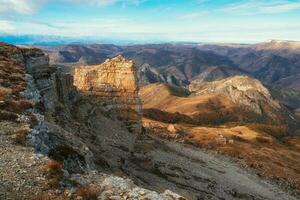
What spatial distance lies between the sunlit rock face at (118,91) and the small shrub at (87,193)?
60047 mm

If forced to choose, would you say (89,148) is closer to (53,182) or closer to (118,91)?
(118,91)

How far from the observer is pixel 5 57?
66.6 m

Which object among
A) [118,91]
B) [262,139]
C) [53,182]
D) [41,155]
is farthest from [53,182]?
[262,139]

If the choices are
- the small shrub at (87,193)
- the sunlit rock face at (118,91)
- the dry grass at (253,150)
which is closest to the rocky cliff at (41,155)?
the small shrub at (87,193)

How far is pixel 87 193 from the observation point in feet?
97.2

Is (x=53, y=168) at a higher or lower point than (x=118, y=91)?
higher

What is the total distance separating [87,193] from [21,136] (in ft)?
29.2

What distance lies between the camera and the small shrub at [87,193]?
2939 centimetres

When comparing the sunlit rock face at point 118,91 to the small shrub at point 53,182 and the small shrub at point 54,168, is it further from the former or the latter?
the small shrub at point 53,182

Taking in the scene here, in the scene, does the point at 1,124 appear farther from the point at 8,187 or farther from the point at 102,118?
the point at 102,118

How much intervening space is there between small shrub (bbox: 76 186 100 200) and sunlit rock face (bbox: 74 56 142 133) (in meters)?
60.0

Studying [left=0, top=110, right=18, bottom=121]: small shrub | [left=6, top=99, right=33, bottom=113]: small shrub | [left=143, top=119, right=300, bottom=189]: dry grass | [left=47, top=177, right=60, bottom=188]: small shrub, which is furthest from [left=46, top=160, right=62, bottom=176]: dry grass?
[left=143, top=119, right=300, bottom=189]: dry grass

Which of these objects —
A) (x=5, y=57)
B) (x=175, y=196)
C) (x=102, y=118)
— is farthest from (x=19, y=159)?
(x=102, y=118)

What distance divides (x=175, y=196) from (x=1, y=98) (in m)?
21.2
